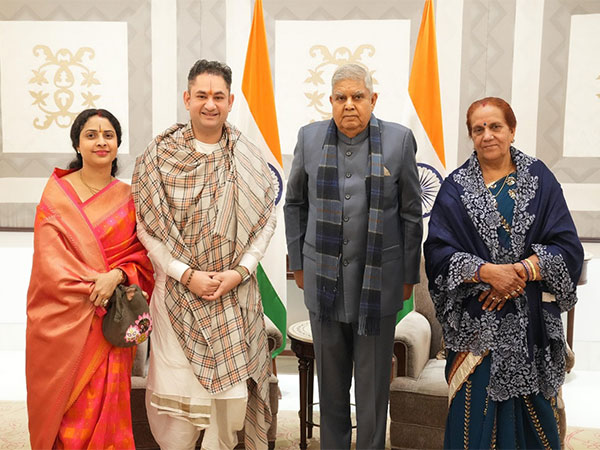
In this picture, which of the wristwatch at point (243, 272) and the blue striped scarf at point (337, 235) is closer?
the blue striped scarf at point (337, 235)

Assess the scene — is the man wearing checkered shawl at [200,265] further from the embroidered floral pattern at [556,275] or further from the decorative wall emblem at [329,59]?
the decorative wall emblem at [329,59]

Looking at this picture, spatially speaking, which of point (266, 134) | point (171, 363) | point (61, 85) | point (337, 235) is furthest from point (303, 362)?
point (61, 85)

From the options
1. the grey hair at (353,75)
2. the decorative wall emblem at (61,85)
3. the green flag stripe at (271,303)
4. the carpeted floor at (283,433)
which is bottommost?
the carpeted floor at (283,433)

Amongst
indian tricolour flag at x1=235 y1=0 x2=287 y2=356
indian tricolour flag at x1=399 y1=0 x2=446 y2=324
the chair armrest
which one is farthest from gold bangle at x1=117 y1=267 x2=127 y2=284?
indian tricolour flag at x1=399 y1=0 x2=446 y2=324

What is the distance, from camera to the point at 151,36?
4.23 metres

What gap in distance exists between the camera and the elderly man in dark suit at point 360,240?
2.28m

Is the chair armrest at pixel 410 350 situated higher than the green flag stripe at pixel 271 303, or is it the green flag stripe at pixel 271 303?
the green flag stripe at pixel 271 303

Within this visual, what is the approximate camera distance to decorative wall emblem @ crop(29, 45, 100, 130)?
4312 mm

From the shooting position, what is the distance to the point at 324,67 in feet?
13.8

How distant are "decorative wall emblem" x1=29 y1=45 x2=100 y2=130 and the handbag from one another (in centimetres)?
241

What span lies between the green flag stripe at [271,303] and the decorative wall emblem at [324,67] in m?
1.37

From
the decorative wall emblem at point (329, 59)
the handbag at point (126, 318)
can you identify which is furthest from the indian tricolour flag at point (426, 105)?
the handbag at point (126, 318)

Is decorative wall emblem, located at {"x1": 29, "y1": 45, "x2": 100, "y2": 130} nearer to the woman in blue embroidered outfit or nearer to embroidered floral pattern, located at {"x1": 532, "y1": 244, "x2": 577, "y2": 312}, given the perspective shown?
the woman in blue embroidered outfit

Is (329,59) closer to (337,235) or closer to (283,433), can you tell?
(337,235)
